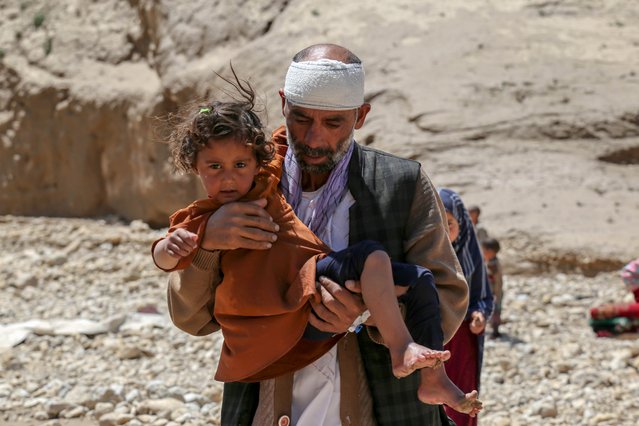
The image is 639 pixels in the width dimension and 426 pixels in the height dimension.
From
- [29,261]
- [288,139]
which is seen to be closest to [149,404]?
[288,139]

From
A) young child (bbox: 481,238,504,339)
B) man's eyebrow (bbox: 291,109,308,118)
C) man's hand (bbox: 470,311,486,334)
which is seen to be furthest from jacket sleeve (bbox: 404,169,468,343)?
young child (bbox: 481,238,504,339)

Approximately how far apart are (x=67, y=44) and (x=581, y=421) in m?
10.7

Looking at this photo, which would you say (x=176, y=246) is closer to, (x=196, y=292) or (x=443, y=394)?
(x=196, y=292)

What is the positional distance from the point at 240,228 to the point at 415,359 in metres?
0.52

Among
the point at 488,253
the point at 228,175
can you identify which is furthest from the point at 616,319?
the point at 488,253

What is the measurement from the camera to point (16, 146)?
14812mm

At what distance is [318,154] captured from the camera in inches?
116

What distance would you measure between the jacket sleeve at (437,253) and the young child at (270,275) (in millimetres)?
113

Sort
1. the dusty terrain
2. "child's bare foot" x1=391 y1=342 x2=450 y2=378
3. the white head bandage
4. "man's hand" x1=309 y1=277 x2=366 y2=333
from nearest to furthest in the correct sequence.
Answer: "child's bare foot" x1=391 y1=342 x2=450 y2=378 < "man's hand" x1=309 y1=277 x2=366 y2=333 < the white head bandage < the dusty terrain

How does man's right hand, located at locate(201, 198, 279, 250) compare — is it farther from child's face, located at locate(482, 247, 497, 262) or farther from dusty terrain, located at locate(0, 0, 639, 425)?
child's face, located at locate(482, 247, 497, 262)

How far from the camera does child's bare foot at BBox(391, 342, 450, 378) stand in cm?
263

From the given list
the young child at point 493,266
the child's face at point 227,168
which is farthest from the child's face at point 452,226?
the young child at point 493,266

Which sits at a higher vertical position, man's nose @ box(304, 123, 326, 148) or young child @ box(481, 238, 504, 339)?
man's nose @ box(304, 123, 326, 148)

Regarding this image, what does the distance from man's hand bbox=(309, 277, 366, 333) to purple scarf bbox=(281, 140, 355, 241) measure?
10.3 inches
